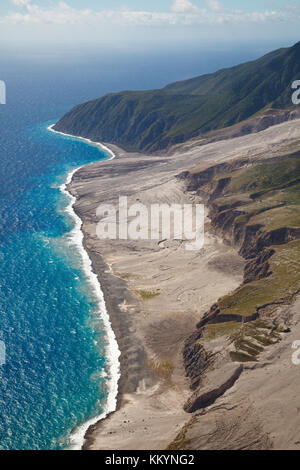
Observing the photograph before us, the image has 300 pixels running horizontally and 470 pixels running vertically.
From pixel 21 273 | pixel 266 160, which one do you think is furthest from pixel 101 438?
pixel 266 160

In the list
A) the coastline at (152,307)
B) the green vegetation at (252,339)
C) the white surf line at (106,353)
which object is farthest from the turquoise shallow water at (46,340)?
the green vegetation at (252,339)

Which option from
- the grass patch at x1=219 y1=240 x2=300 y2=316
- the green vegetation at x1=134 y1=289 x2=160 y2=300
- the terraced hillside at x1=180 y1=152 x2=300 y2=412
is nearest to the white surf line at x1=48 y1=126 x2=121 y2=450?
the green vegetation at x1=134 y1=289 x2=160 y2=300

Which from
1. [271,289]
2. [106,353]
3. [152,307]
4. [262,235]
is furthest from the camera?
[262,235]

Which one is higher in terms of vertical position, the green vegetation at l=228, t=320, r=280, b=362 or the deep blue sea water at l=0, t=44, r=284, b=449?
the green vegetation at l=228, t=320, r=280, b=362

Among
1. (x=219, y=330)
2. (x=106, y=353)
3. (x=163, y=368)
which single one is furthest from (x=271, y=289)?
(x=106, y=353)

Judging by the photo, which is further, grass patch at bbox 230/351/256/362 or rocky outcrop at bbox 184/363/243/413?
grass patch at bbox 230/351/256/362

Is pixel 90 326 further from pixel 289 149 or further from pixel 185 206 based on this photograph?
pixel 289 149

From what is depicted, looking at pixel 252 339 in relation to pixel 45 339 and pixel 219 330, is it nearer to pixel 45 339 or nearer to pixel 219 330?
pixel 219 330

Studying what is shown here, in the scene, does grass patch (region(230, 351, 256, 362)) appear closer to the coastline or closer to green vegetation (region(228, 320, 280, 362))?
green vegetation (region(228, 320, 280, 362))
